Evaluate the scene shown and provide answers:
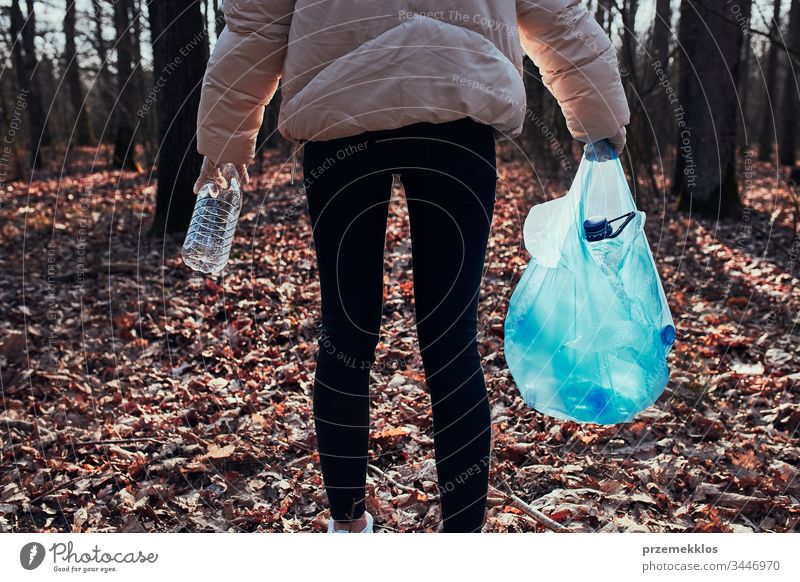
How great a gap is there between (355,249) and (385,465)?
1331 millimetres

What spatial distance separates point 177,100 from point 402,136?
5.46m

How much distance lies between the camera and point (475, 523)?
1.89 m

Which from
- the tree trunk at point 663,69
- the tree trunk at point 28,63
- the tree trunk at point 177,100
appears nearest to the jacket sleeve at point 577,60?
the tree trunk at point 177,100

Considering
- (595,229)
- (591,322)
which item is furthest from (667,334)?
(595,229)

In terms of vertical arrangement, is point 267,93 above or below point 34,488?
above

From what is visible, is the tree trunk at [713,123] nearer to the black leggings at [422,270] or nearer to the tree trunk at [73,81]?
the black leggings at [422,270]

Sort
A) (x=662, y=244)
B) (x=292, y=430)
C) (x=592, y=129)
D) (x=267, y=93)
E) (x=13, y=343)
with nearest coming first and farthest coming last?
1. (x=267, y=93)
2. (x=592, y=129)
3. (x=292, y=430)
4. (x=13, y=343)
5. (x=662, y=244)

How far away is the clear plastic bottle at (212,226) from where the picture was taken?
224cm

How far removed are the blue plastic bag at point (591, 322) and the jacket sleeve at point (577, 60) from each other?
0.19 meters

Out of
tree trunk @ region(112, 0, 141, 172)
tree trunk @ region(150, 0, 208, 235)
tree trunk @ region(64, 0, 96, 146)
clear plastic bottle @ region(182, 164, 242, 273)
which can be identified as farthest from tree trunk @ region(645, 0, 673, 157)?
tree trunk @ region(64, 0, 96, 146)

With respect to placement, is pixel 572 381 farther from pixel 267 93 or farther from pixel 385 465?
pixel 267 93

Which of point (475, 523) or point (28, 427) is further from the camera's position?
point (28, 427)

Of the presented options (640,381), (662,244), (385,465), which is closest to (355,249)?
(640,381)

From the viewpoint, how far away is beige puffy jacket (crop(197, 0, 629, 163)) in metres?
1.61
